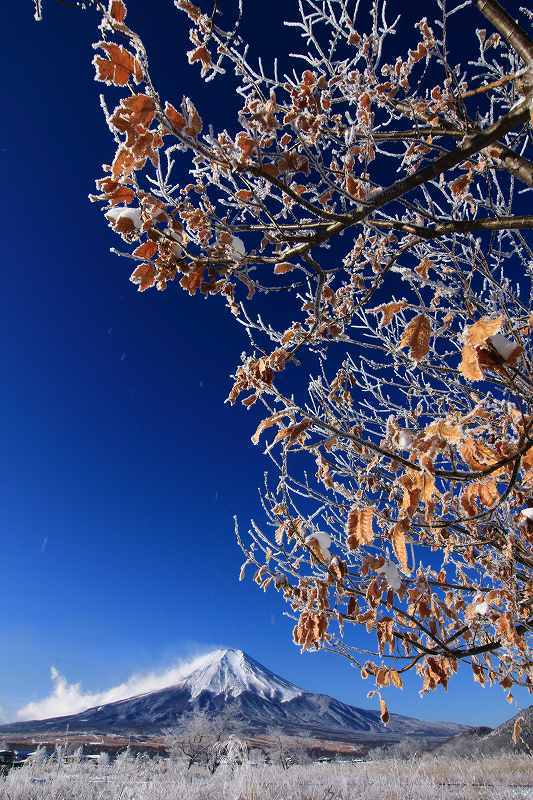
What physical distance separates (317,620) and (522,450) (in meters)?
1.65

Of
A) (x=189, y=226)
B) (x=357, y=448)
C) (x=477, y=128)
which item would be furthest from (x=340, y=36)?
(x=357, y=448)

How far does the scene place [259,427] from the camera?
96.4 inches

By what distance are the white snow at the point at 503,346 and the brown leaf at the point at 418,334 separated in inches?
18.4

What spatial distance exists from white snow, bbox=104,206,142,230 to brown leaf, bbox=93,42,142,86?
479mm

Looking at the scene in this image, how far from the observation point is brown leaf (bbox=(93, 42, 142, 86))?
1.60 meters

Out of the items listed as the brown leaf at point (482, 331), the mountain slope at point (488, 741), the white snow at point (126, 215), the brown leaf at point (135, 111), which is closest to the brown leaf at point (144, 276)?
the white snow at point (126, 215)

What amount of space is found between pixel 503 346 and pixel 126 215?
1.53 m

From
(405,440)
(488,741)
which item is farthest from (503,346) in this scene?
(488,741)

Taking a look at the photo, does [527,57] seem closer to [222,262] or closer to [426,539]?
[222,262]

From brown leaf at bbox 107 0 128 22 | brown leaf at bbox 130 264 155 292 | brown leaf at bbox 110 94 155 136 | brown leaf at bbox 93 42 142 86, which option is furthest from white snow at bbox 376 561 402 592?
brown leaf at bbox 107 0 128 22

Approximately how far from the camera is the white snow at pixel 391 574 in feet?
8.38

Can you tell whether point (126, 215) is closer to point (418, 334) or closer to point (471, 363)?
point (418, 334)

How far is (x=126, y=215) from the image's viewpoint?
6.48 ft

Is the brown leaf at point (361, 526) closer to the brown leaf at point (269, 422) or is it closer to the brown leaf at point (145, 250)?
the brown leaf at point (269, 422)
